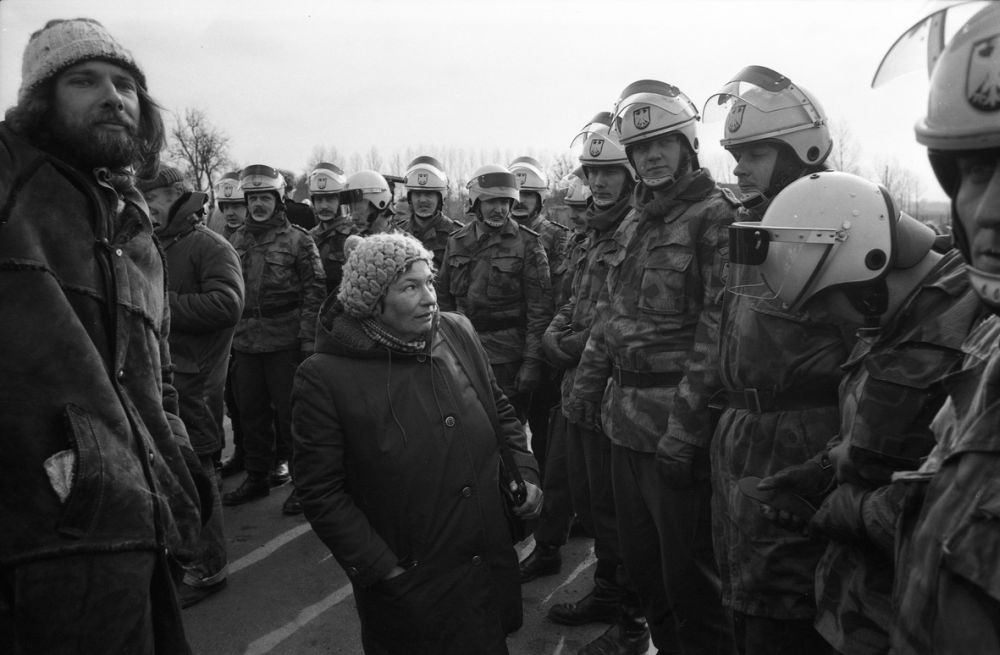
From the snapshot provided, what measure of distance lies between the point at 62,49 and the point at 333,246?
18.1 feet

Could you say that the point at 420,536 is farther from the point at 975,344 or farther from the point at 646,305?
Answer: the point at 975,344

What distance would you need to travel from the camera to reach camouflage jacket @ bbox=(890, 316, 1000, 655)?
112cm

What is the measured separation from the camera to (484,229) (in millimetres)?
5906

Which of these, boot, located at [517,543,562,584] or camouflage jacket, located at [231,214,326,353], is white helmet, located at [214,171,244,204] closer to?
camouflage jacket, located at [231,214,326,353]

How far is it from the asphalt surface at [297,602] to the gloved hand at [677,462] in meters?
1.33

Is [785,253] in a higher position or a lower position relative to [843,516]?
higher

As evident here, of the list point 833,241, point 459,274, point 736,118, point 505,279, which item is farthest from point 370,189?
point 833,241

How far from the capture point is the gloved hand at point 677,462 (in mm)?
3154

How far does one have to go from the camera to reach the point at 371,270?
2.81 meters

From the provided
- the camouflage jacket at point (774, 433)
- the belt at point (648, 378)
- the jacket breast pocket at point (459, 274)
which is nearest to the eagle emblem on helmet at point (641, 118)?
the belt at point (648, 378)

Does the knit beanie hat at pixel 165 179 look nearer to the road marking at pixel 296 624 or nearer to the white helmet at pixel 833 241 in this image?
the road marking at pixel 296 624

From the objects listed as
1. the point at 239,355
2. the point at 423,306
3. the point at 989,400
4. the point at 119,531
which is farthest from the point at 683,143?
the point at 239,355

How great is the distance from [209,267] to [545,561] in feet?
9.29

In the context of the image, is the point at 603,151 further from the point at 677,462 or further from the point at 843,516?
the point at 843,516
